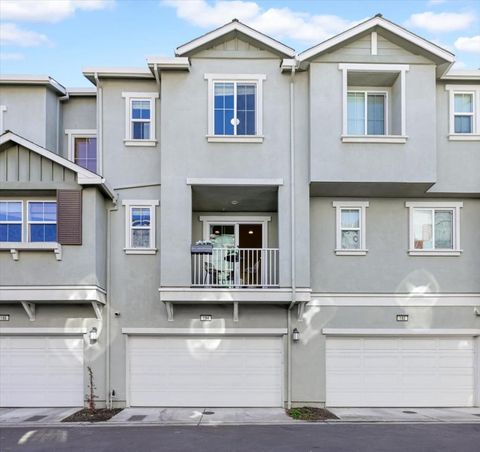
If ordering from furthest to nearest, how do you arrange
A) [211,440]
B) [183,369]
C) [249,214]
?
[249,214] < [183,369] < [211,440]

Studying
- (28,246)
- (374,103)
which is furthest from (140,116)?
(374,103)

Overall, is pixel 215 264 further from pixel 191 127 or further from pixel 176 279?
pixel 191 127

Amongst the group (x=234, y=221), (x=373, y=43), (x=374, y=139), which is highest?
(x=373, y=43)

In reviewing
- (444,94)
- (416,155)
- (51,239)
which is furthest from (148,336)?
(444,94)

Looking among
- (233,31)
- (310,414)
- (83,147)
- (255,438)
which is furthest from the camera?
(83,147)

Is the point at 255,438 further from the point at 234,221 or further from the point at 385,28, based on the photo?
the point at 385,28

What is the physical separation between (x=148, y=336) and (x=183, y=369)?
1.23m

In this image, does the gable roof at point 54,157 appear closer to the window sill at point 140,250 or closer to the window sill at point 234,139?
the window sill at point 140,250

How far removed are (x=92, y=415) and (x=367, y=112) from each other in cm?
1022

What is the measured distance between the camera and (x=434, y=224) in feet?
49.0

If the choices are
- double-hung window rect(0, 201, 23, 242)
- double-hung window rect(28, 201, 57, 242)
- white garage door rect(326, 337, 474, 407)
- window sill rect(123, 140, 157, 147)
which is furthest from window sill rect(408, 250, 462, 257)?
double-hung window rect(0, 201, 23, 242)

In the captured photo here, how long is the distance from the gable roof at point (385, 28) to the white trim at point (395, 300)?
5.95 meters

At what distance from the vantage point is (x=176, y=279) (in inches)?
541

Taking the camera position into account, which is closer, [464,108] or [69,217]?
[69,217]
